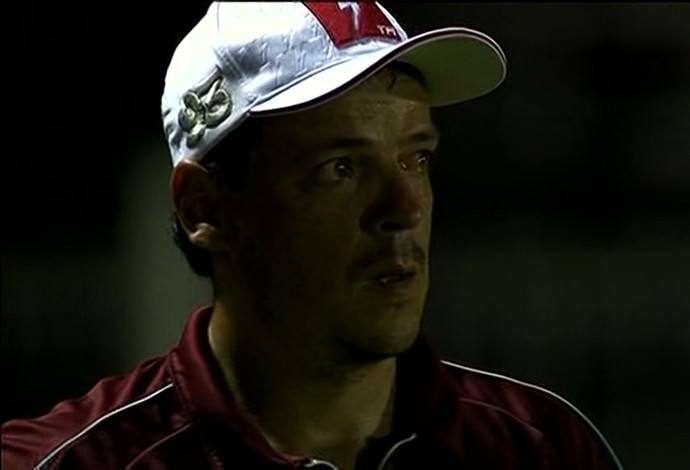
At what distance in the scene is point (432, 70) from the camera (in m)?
1.10

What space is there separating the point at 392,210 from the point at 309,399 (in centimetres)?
17

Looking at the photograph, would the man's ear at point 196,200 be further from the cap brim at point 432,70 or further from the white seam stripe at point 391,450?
the white seam stripe at point 391,450

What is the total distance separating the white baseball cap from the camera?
1.04 m

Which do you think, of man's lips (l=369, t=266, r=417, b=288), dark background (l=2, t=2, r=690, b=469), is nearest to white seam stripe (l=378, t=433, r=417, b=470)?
man's lips (l=369, t=266, r=417, b=288)

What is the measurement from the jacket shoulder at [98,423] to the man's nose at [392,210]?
0.76 feet

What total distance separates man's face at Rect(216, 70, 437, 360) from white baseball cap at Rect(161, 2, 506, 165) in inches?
0.8

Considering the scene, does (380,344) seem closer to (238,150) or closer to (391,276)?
(391,276)

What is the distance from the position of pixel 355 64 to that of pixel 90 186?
69cm

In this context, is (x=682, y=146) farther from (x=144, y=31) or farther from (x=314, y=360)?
(x=314, y=360)

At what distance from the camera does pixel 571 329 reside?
1.72 meters

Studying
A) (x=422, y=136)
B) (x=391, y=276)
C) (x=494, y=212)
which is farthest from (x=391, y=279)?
(x=494, y=212)

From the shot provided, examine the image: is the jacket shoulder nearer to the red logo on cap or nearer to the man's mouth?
the man's mouth

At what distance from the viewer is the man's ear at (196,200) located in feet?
3.66

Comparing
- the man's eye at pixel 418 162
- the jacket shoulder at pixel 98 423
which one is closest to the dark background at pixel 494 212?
the jacket shoulder at pixel 98 423
